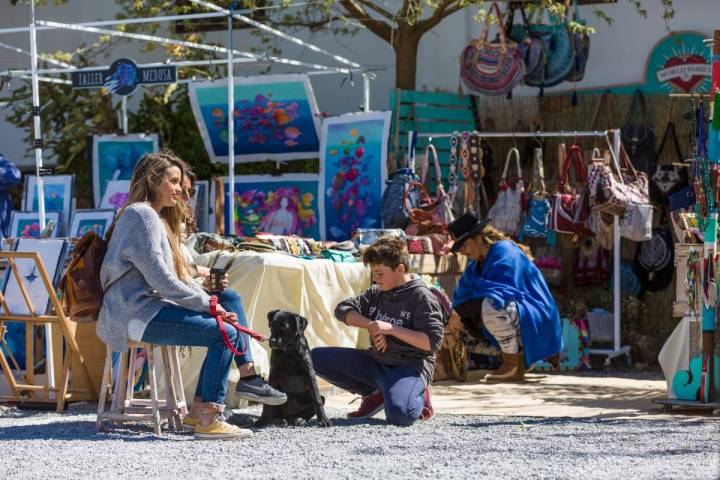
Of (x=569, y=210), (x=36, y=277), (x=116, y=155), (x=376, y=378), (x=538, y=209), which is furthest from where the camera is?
(x=116, y=155)

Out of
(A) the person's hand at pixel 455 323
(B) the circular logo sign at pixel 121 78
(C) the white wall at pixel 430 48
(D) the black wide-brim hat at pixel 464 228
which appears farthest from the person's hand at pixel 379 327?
(C) the white wall at pixel 430 48

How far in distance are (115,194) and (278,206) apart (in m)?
1.60

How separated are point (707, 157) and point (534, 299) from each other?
2355 mm

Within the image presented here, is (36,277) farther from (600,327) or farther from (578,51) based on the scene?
(578,51)

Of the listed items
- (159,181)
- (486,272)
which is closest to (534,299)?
(486,272)

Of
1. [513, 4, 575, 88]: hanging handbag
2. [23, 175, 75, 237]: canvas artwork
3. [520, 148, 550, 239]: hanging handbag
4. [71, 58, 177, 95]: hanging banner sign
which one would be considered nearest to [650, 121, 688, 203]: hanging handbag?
[513, 4, 575, 88]: hanging handbag

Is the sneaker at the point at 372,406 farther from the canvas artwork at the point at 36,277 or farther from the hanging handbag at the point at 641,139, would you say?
the hanging handbag at the point at 641,139

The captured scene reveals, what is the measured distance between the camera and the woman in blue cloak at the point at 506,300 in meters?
9.52

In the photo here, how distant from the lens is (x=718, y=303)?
7.41 m

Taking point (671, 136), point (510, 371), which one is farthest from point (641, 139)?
point (510, 371)

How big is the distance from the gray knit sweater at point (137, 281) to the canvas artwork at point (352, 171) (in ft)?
14.0

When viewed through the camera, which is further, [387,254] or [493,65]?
[493,65]

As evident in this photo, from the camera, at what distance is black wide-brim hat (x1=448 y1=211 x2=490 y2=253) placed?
9.62 meters

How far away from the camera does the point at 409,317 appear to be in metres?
7.17
